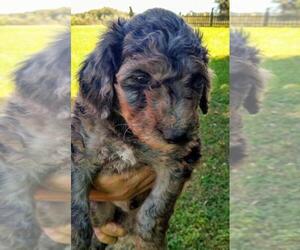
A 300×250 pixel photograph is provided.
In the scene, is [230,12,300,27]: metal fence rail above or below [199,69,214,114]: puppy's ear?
above

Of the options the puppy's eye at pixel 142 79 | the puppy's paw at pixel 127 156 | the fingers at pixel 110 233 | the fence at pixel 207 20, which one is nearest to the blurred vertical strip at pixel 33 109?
the fingers at pixel 110 233

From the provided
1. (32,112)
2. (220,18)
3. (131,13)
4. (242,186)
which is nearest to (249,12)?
(220,18)

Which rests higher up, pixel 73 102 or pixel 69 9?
pixel 69 9

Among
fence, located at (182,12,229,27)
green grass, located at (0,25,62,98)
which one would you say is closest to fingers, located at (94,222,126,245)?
green grass, located at (0,25,62,98)

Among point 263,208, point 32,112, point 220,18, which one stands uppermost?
point 220,18

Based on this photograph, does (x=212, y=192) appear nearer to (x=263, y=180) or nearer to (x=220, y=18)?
(x=263, y=180)

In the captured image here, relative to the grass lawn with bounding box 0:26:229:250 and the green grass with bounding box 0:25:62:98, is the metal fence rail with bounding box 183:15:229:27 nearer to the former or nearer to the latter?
the grass lawn with bounding box 0:26:229:250

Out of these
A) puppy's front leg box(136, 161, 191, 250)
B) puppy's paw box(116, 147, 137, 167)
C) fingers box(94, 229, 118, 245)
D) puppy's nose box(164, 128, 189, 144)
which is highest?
puppy's nose box(164, 128, 189, 144)
